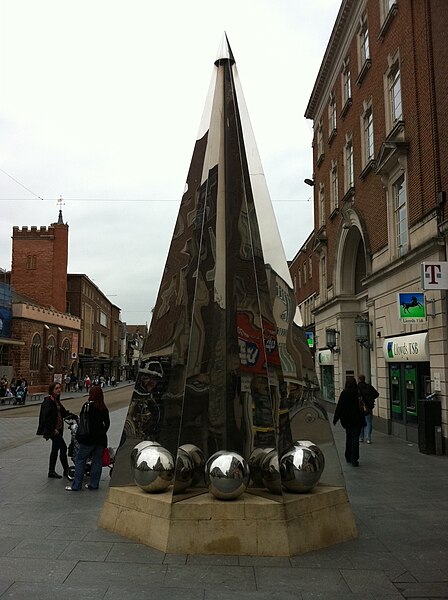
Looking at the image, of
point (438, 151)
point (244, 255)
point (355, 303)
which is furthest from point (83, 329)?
point (244, 255)

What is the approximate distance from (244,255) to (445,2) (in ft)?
37.7

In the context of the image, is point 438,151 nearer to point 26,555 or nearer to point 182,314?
point 182,314

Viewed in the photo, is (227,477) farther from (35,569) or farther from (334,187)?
(334,187)

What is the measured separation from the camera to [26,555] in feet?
17.5

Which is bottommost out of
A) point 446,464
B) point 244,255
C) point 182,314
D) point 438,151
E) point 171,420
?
point 446,464

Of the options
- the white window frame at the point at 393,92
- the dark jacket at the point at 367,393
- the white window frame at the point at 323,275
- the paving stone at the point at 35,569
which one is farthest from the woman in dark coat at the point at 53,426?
the white window frame at the point at 323,275

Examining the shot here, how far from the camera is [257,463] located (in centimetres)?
649

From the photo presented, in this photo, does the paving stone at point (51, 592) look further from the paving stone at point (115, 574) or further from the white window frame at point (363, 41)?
the white window frame at point (363, 41)

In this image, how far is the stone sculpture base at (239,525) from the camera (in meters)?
5.42

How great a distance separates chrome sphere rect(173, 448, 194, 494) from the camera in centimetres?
591

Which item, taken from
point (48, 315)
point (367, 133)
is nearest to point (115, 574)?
point (367, 133)

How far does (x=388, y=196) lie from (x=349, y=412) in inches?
349

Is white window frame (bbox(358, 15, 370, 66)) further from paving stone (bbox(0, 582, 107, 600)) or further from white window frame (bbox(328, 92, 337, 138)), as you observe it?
paving stone (bbox(0, 582, 107, 600))

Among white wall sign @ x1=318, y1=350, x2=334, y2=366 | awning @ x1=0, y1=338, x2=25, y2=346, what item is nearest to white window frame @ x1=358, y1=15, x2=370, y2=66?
white wall sign @ x1=318, y1=350, x2=334, y2=366
